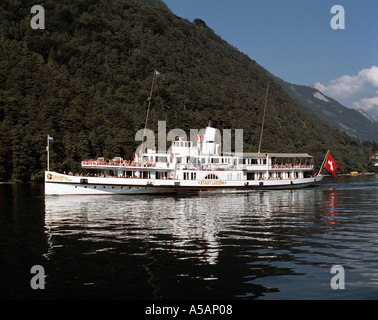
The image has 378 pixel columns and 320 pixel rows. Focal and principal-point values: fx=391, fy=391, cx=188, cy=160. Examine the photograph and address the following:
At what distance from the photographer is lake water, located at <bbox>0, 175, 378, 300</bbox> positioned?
15555 mm

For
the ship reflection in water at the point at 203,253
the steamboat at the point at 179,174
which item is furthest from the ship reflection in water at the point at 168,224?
the steamboat at the point at 179,174

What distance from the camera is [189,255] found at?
2097 cm

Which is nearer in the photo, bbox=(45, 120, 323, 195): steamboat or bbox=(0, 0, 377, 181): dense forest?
bbox=(45, 120, 323, 195): steamboat

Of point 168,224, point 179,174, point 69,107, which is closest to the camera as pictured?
point 168,224

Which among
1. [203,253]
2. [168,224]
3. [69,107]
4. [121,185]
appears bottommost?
[203,253]

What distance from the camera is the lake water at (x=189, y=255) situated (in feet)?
51.0

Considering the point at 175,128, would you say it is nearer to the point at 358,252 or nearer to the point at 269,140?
the point at 269,140

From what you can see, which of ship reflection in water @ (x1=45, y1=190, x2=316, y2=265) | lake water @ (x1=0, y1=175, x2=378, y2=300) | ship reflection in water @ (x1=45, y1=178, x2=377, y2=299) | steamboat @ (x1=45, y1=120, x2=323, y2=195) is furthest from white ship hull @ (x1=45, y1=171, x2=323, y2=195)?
ship reflection in water @ (x1=45, y1=178, x2=377, y2=299)

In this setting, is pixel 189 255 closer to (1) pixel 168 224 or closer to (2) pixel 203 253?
(2) pixel 203 253

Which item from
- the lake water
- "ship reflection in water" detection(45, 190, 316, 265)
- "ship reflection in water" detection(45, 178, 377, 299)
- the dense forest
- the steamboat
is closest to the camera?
the lake water

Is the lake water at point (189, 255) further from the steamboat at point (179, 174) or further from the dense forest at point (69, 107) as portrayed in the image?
the dense forest at point (69, 107)

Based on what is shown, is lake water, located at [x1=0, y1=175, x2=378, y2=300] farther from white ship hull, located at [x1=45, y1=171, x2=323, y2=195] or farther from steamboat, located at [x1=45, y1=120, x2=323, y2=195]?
steamboat, located at [x1=45, y1=120, x2=323, y2=195]

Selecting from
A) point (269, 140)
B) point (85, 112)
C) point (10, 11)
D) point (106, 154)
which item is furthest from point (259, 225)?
point (10, 11)

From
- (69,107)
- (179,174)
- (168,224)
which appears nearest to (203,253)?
(168,224)
